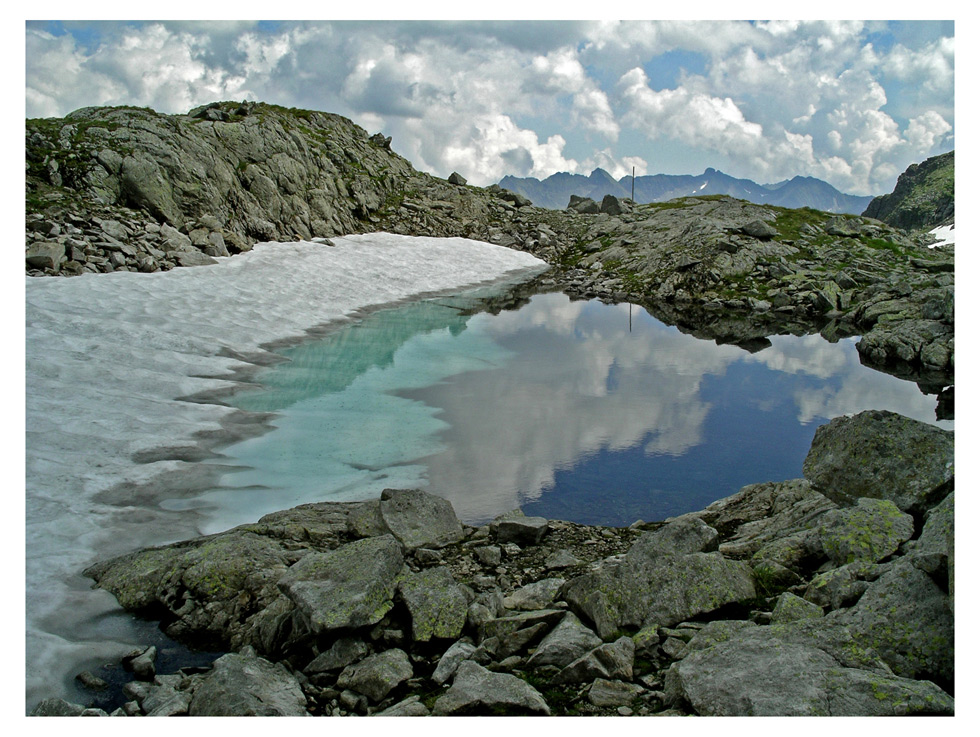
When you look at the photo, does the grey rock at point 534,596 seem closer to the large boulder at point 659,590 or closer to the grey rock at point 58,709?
the large boulder at point 659,590

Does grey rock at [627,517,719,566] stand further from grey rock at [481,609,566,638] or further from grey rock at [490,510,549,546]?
grey rock at [490,510,549,546]

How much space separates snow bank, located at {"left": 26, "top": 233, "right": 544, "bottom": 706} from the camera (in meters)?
9.17

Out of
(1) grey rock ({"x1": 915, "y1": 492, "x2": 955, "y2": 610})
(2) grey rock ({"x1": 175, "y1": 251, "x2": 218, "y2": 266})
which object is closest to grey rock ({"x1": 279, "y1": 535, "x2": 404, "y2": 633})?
(1) grey rock ({"x1": 915, "y1": 492, "x2": 955, "y2": 610})

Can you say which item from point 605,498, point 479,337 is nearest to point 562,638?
point 605,498

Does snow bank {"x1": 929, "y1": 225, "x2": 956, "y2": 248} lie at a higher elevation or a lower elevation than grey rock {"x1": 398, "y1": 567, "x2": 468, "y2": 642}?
higher

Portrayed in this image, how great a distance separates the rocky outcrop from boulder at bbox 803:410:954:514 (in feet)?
0.14

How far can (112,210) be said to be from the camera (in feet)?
133

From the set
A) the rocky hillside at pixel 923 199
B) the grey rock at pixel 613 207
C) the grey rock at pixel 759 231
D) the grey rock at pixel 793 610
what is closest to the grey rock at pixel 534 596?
the grey rock at pixel 793 610

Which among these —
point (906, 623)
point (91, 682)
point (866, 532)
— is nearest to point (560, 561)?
point (866, 532)

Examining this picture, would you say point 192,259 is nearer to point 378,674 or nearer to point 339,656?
point 339,656

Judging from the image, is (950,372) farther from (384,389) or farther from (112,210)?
(112,210)

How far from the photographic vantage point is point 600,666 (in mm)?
6410

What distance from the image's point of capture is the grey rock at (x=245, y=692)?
620 cm

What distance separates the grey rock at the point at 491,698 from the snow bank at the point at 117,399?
5008 millimetres
